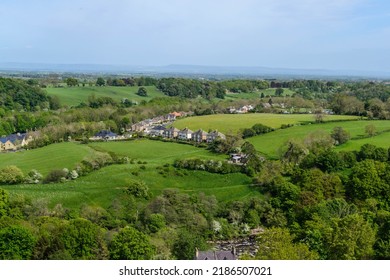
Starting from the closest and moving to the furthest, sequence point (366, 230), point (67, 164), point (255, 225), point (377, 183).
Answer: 1. point (366, 230)
2. point (255, 225)
3. point (377, 183)
4. point (67, 164)

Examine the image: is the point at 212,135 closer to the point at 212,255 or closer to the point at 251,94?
the point at 212,255

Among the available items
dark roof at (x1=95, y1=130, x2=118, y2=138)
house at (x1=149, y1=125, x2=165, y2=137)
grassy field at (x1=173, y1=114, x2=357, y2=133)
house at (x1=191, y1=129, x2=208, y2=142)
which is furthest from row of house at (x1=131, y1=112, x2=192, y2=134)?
house at (x1=191, y1=129, x2=208, y2=142)

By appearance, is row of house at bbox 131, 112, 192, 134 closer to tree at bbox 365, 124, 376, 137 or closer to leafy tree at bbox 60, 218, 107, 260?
tree at bbox 365, 124, 376, 137

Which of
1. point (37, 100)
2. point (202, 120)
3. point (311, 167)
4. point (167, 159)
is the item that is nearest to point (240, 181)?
point (311, 167)

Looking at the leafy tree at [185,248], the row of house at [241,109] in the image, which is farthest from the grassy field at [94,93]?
the leafy tree at [185,248]

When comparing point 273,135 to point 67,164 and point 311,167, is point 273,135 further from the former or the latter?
point 67,164

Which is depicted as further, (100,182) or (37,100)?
(37,100)

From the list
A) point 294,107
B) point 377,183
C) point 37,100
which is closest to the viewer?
point 377,183
